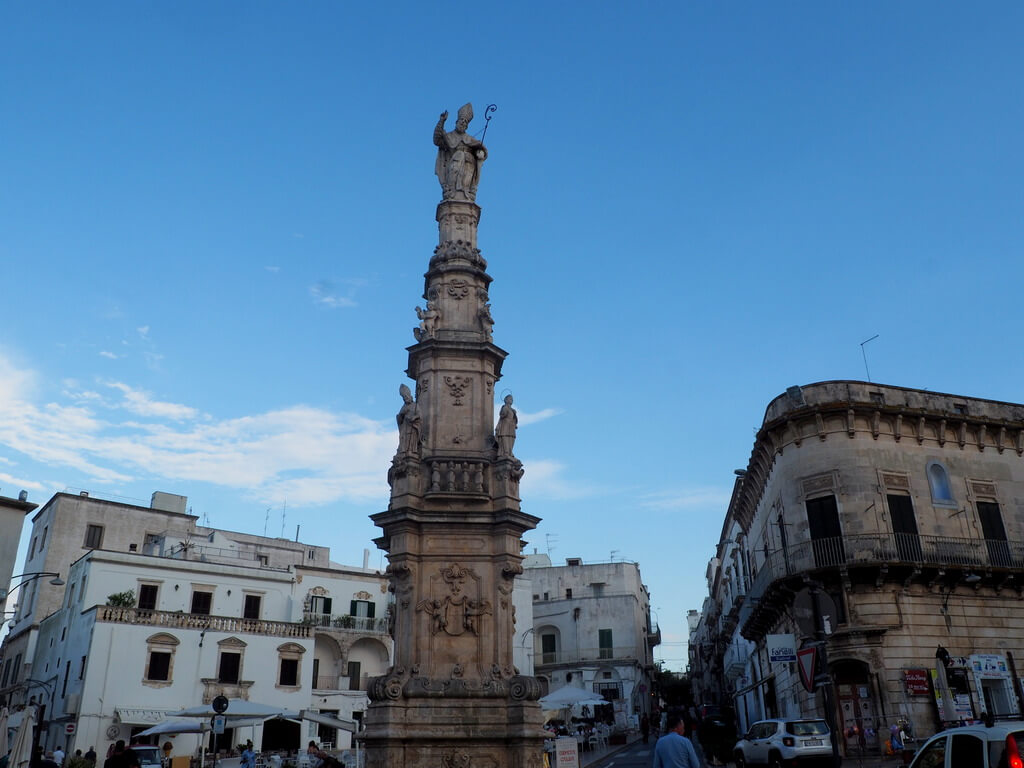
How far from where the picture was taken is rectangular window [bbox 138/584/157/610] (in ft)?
127

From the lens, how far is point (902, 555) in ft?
89.5

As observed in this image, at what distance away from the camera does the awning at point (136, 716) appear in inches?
1353

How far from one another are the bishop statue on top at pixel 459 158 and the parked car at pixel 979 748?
15477 mm

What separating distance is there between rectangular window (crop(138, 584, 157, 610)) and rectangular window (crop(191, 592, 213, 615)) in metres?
1.81

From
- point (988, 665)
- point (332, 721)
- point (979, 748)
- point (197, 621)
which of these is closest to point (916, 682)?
point (988, 665)

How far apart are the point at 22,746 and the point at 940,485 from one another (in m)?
29.0

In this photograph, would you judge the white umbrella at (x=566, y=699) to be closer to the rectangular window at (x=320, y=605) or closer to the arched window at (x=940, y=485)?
the arched window at (x=940, y=485)

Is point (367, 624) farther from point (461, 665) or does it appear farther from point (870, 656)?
point (461, 665)

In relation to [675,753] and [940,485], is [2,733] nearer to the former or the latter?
[675,753]

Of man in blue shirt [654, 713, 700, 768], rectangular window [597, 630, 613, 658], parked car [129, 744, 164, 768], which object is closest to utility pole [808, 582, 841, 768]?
man in blue shirt [654, 713, 700, 768]

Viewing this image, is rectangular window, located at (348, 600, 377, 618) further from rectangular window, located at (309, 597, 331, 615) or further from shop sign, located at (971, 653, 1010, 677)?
shop sign, located at (971, 653, 1010, 677)

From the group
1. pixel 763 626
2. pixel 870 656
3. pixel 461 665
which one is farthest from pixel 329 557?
pixel 461 665

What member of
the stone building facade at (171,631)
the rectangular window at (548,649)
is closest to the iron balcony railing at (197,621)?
the stone building facade at (171,631)

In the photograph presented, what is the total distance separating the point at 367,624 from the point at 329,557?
1324 centimetres
